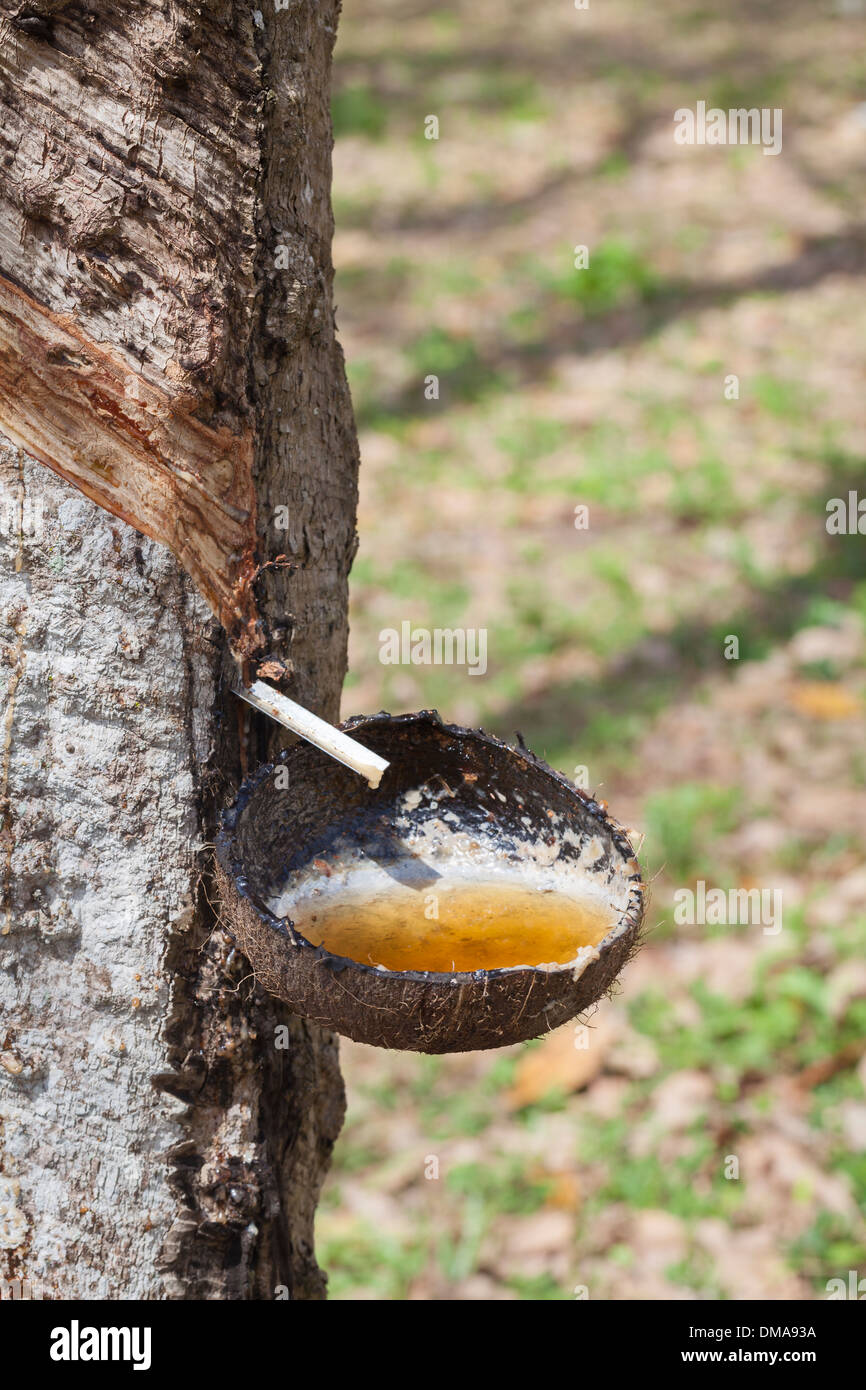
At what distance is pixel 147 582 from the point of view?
176cm

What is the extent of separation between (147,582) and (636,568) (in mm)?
4032

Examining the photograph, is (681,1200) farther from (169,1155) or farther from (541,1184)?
(169,1155)

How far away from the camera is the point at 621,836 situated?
1.86 metres

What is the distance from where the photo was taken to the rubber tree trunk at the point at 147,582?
5.47 ft

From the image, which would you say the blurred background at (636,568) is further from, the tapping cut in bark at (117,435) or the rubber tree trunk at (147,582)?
the tapping cut in bark at (117,435)

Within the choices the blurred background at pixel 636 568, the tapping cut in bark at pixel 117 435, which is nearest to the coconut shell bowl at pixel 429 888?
the tapping cut in bark at pixel 117 435

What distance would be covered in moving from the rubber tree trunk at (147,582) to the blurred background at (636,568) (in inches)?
50.5

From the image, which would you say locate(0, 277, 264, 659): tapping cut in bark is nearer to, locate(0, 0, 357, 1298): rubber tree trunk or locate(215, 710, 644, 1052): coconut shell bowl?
locate(0, 0, 357, 1298): rubber tree trunk

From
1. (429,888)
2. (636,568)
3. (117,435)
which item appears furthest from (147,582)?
(636,568)

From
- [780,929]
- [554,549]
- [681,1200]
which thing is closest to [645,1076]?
[681,1200]

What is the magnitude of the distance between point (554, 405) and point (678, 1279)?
185 inches

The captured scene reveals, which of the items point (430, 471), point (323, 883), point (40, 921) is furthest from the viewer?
point (430, 471)

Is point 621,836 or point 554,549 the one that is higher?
point 554,549

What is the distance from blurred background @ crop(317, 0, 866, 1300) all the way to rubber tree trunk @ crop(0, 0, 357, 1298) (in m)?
1.28
